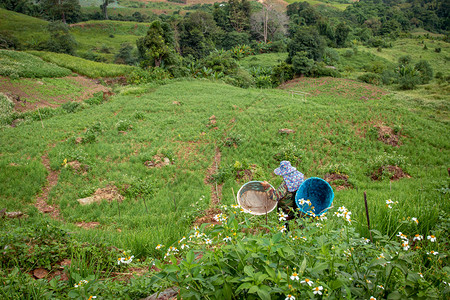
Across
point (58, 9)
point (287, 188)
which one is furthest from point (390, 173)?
point (58, 9)

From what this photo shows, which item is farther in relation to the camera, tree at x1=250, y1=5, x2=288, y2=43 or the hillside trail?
tree at x1=250, y1=5, x2=288, y2=43

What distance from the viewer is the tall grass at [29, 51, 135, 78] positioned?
2016 centimetres

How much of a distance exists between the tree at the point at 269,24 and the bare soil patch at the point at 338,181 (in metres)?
41.0

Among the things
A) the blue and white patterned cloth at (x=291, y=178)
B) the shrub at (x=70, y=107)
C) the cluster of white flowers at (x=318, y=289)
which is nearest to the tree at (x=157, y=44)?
the shrub at (x=70, y=107)

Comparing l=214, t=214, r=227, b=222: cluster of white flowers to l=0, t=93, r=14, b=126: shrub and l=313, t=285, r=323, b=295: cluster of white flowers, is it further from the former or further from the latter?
l=0, t=93, r=14, b=126: shrub

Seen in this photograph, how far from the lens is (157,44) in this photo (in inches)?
820

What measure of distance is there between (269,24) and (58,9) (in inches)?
1327

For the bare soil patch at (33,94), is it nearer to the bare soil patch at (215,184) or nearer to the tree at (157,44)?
the tree at (157,44)

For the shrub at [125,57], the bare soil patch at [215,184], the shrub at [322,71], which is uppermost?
the shrub at [125,57]

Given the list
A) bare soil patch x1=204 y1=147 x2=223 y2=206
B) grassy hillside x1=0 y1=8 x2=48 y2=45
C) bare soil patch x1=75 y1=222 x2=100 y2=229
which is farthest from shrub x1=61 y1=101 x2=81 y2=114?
grassy hillside x1=0 y1=8 x2=48 y2=45

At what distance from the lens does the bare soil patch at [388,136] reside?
31.4ft

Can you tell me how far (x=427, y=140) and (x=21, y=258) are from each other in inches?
492

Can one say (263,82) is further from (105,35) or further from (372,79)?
A: (105,35)

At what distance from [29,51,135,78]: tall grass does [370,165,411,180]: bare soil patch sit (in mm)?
20956
